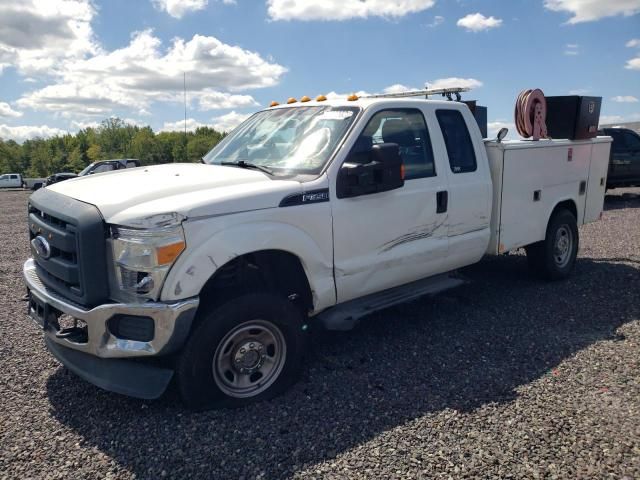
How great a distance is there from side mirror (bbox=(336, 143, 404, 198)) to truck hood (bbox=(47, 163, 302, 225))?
382mm

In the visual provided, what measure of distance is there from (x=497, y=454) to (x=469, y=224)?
2.42m

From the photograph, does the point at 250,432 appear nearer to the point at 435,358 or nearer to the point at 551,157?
the point at 435,358

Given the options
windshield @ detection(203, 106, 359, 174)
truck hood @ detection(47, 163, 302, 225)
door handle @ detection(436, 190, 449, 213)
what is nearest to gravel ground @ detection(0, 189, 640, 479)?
door handle @ detection(436, 190, 449, 213)

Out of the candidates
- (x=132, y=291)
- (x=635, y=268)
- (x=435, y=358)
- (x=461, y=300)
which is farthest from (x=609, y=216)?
(x=132, y=291)

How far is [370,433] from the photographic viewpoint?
10.6ft

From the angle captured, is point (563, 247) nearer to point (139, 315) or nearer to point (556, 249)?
point (556, 249)

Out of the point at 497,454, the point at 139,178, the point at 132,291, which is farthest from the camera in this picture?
the point at 139,178

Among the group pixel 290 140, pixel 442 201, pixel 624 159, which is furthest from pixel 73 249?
pixel 624 159

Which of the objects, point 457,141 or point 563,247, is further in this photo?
point 563,247

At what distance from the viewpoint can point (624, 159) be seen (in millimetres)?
14391

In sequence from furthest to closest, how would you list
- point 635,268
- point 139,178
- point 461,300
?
point 635,268
point 461,300
point 139,178

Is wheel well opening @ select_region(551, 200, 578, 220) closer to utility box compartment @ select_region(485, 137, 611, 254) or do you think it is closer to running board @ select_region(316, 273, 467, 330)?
utility box compartment @ select_region(485, 137, 611, 254)

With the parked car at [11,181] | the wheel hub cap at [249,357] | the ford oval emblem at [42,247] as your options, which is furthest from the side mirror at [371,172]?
the parked car at [11,181]

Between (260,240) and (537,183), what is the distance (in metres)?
3.66
